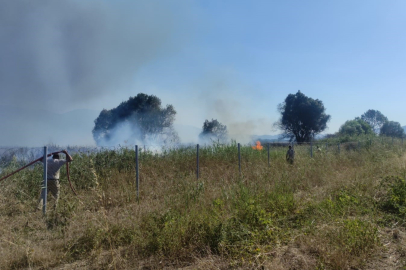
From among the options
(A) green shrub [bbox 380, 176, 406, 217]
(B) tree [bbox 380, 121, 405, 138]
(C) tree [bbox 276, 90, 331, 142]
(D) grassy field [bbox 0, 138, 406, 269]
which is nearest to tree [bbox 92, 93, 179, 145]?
(C) tree [bbox 276, 90, 331, 142]

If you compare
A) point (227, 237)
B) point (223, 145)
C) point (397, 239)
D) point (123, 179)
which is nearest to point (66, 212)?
point (123, 179)

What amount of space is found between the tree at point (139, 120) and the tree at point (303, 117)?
17656 mm

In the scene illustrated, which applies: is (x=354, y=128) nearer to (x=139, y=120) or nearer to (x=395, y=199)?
(x=139, y=120)

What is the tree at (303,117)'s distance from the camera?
37.9m

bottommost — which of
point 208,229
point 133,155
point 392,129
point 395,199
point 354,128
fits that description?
point 208,229

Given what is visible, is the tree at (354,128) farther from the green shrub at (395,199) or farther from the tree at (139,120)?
the green shrub at (395,199)

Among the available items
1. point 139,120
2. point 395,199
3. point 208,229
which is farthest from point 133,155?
point 139,120

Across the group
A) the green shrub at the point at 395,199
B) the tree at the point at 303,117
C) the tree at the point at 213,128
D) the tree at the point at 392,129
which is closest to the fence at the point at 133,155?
the green shrub at the point at 395,199

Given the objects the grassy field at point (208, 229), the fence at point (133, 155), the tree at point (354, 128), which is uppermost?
the tree at point (354, 128)

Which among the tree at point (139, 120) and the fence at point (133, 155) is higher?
the tree at point (139, 120)

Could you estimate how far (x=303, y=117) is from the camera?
1507 inches

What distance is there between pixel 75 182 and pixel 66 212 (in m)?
2.65

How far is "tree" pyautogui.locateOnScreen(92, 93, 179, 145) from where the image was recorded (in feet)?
95.3

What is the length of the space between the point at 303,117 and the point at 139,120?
2294cm
